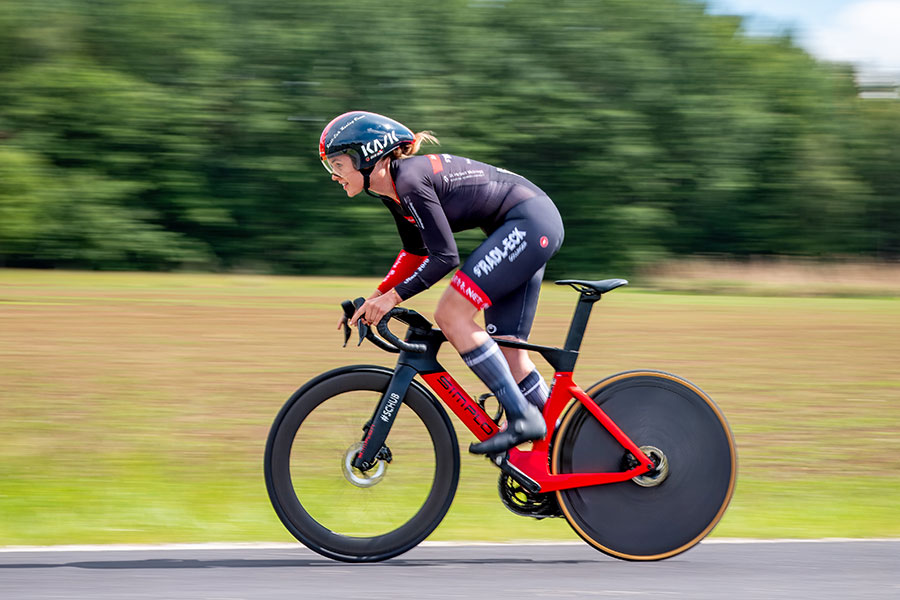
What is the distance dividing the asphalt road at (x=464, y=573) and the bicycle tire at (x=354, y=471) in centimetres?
11

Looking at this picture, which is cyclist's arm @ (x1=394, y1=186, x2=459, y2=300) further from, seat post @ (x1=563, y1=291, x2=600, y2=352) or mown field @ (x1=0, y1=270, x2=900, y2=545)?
mown field @ (x1=0, y1=270, x2=900, y2=545)

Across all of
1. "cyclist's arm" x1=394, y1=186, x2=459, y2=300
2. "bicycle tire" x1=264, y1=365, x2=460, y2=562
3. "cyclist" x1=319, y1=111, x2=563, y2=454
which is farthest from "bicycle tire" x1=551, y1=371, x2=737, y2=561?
"cyclist's arm" x1=394, y1=186, x2=459, y2=300

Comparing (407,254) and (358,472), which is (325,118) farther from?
(358,472)

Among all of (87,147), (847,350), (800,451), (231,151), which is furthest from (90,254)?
(800,451)

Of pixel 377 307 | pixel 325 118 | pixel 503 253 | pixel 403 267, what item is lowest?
pixel 377 307

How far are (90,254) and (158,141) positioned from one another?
144 inches

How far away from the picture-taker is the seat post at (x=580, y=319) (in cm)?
439

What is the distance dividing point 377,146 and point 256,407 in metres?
4.32

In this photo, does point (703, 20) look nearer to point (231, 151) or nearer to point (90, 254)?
point (231, 151)

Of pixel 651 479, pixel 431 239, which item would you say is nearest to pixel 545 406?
pixel 651 479

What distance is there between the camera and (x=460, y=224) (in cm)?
441

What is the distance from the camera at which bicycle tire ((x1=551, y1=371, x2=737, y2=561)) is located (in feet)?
14.5

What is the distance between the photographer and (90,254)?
28516mm

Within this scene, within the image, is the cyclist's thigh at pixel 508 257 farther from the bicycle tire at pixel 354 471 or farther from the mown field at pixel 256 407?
the mown field at pixel 256 407
